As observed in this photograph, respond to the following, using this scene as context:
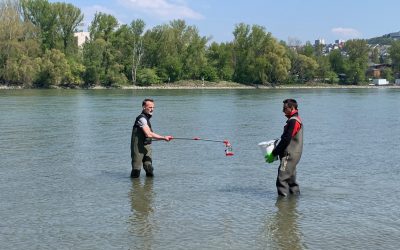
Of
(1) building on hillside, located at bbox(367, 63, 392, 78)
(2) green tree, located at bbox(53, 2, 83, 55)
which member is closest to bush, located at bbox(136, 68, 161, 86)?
(2) green tree, located at bbox(53, 2, 83, 55)

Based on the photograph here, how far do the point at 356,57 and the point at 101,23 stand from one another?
7497cm

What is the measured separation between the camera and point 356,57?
512ft

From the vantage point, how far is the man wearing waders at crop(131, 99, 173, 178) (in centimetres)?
1178

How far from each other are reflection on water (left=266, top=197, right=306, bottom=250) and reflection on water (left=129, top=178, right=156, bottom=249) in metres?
1.68

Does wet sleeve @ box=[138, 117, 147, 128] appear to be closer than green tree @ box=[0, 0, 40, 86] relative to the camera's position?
Yes

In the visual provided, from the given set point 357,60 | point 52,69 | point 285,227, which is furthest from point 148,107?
point 357,60

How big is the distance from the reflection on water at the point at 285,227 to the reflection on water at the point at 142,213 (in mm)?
1682

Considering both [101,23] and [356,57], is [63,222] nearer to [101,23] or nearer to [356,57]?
[101,23]

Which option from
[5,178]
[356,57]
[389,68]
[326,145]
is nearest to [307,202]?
[5,178]

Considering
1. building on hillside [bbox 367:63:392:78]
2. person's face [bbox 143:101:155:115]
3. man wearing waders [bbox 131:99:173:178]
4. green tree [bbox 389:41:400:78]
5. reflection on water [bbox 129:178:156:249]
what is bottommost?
reflection on water [bbox 129:178:156:249]

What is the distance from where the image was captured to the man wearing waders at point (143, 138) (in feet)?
38.7

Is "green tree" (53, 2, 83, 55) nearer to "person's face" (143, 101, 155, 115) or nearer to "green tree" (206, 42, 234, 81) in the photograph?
"green tree" (206, 42, 234, 81)

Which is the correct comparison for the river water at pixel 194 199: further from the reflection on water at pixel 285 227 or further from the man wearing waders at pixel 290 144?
the man wearing waders at pixel 290 144

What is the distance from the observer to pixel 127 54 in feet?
387
